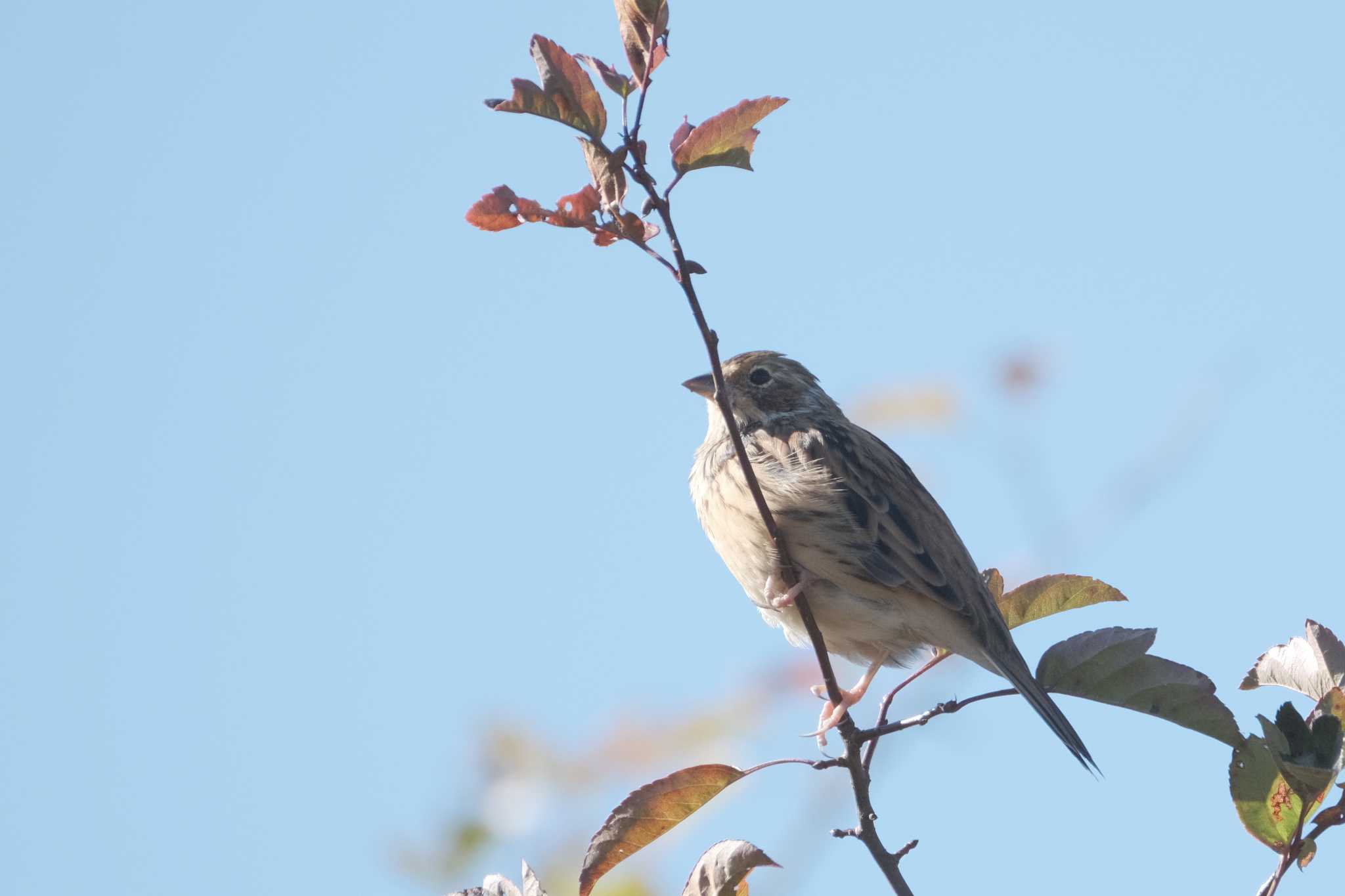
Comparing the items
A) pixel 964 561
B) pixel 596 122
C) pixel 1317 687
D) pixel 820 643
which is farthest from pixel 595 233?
pixel 964 561

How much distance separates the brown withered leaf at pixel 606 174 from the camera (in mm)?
3082

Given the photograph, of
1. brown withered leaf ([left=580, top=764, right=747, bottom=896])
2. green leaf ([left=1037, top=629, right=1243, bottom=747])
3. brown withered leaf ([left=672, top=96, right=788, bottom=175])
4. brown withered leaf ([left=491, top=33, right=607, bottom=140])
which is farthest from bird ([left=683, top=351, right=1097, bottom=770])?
brown withered leaf ([left=491, top=33, right=607, bottom=140])

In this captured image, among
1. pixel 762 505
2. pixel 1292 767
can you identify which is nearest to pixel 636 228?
pixel 762 505

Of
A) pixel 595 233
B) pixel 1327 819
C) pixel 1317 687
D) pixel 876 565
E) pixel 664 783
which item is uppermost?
pixel 595 233

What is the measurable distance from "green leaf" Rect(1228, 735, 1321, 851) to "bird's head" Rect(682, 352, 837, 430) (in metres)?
3.15

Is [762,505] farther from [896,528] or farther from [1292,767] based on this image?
[896,528]

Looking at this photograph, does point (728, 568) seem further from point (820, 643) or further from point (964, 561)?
point (820, 643)

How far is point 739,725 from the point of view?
4.80 m

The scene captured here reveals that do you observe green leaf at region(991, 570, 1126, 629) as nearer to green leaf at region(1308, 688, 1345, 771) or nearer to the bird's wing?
the bird's wing

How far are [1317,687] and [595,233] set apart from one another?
2.10 meters

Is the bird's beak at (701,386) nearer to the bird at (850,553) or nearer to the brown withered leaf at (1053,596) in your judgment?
the bird at (850,553)

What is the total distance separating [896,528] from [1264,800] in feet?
7.42

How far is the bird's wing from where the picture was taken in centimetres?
523

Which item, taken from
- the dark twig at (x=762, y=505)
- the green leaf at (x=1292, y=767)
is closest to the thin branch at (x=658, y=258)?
the dark twig at (x=762, y=505)
